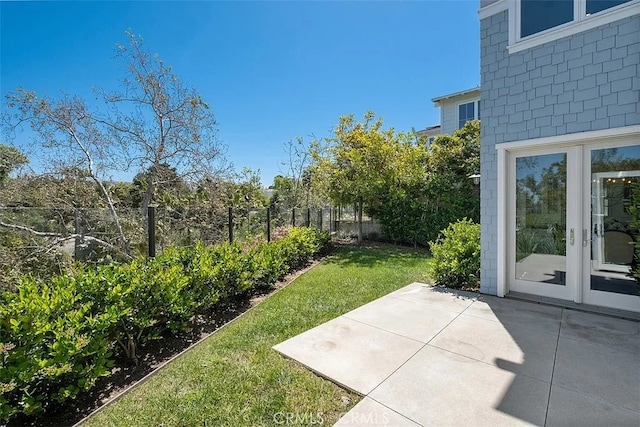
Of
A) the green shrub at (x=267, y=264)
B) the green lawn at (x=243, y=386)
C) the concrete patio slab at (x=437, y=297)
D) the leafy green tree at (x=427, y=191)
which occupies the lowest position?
the green lawn at (x=243, y=386)

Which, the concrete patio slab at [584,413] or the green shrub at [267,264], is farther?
the green shrub at [267,264]

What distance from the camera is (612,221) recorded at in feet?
13.5

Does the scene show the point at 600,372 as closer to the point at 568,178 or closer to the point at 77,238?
the point at 568,178

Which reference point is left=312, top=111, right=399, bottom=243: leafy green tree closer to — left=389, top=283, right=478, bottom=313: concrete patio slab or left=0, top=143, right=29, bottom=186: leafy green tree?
left=389, top=283, right=478, bottom=313: concrete patio slab

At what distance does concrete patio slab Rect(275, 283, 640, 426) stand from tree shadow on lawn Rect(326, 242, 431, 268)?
3.76 meters


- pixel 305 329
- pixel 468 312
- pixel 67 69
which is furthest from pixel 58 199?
pixel 468 312

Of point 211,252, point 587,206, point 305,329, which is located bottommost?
point 305,329

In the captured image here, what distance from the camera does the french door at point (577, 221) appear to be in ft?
13.2

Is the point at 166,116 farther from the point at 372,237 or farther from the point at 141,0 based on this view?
the point at 372,237

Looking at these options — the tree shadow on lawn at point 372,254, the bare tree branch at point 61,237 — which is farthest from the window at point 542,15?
the bare tree branch at point 61,237

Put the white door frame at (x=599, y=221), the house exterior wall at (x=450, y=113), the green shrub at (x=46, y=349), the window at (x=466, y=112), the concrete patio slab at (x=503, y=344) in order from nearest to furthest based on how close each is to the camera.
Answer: the green shrub at (x=46, y=349) < the concrete patio slab at (x=503, y=344) < the white door frame at (x=599, y=221) < the window at (x=466, y=112) < the house exterior wall at (x=450, y=113)

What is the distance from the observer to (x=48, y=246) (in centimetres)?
394

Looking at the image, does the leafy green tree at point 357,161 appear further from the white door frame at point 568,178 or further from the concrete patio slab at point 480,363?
the concrete patio slab at point 480,363

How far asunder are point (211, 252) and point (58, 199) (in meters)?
2.54
